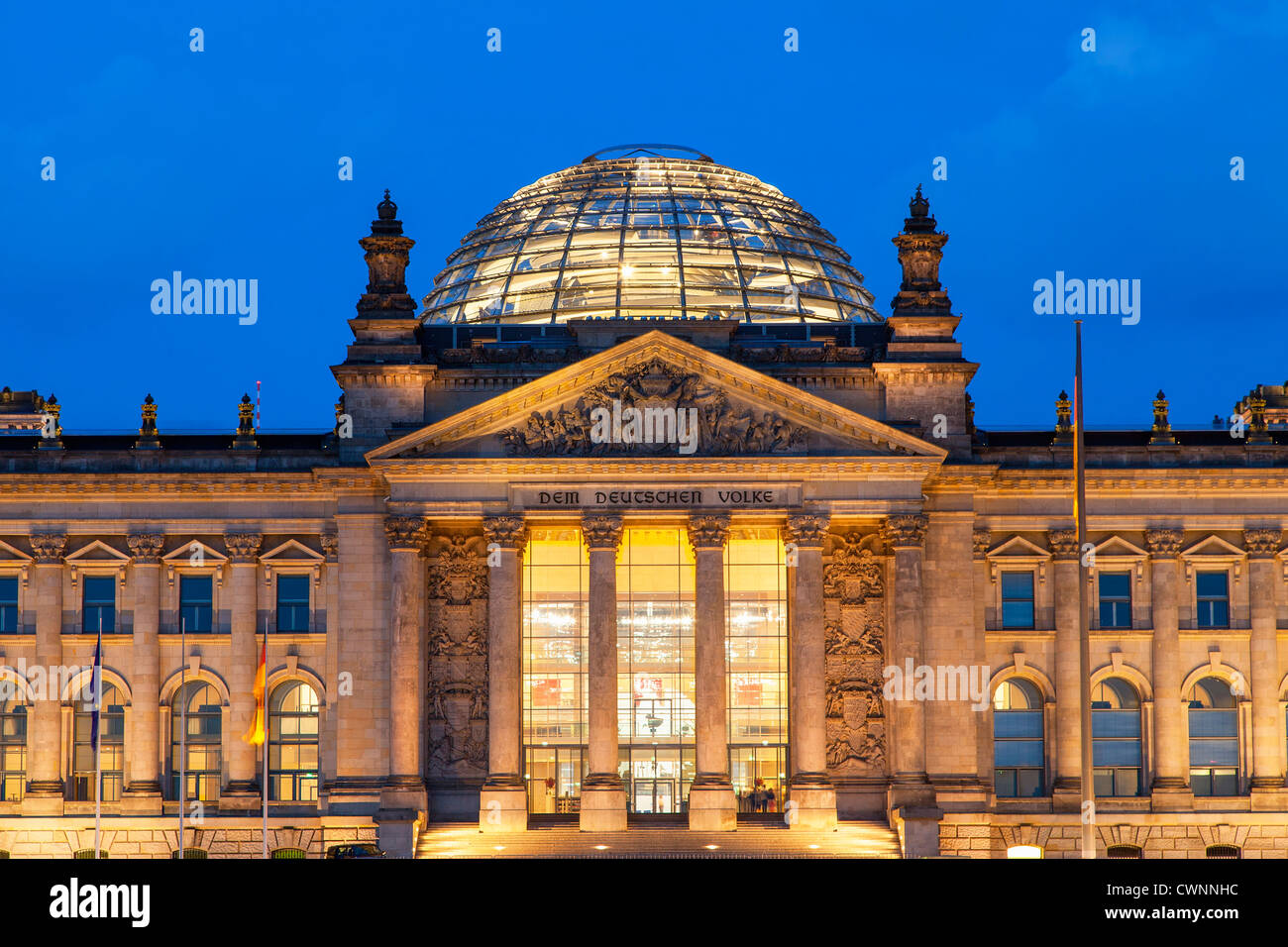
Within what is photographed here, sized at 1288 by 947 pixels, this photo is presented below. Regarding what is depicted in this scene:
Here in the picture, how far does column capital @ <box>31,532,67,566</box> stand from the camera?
75.5 metres

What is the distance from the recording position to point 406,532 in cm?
7131

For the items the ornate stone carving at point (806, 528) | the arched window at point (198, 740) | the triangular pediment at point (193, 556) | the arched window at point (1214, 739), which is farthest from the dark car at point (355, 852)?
the arched window at point (1214, 739)

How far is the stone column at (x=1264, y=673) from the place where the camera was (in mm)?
75000

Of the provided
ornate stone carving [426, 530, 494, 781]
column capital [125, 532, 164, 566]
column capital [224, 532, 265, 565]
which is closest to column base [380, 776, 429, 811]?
ornate stone carving [426, 530, 494, 781]

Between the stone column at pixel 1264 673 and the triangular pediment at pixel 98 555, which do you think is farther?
the triangular pediment at pixel 98 555

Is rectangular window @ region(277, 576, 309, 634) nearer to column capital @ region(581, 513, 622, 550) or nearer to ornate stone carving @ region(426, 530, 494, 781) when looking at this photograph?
ornate stone carving @ region(426, 530, 494, 781)

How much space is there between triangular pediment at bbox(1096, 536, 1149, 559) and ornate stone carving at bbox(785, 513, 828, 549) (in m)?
13.1

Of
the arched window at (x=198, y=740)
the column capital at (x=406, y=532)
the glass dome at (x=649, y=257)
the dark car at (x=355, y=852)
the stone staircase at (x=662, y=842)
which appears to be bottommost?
the stone staircase at (x=662, y=842)

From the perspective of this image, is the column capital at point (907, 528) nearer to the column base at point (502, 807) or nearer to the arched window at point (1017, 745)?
the arched window at point (1017, 745)

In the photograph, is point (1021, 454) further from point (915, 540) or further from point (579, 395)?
point (579, 395)

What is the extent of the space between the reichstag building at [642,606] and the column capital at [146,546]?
128mm

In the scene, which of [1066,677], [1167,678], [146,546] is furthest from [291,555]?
[1167,678]

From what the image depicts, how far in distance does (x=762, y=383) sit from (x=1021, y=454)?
12.5 metres
